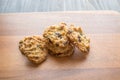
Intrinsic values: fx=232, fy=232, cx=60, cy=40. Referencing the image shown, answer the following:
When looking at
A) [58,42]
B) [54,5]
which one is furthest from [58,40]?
[54,5]

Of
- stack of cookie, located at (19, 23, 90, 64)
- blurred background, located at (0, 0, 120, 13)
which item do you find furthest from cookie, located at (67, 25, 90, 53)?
blurred background, located at (0, 0, 120, 13)

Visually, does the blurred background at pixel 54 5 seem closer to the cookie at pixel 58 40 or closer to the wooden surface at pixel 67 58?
the wooden surface at pixel 67 58

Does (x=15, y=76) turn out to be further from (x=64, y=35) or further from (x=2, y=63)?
(x=64, y=35)

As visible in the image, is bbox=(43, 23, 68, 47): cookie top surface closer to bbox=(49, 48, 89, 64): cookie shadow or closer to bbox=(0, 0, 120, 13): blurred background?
bbox=(49, 48, 89, 64): cookie shadow

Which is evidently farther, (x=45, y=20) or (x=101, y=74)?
(x=45, y=20)

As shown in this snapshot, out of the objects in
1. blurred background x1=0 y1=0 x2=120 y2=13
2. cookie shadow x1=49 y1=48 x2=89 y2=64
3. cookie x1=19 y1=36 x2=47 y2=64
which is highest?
blurred background x1=0 y1=0 x2=120 y2=13

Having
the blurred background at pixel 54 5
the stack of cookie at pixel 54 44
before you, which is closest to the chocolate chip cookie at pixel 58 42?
the stack of cookie at pixel 54 44

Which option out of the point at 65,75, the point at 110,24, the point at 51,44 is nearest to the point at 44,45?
the point at 51,44
